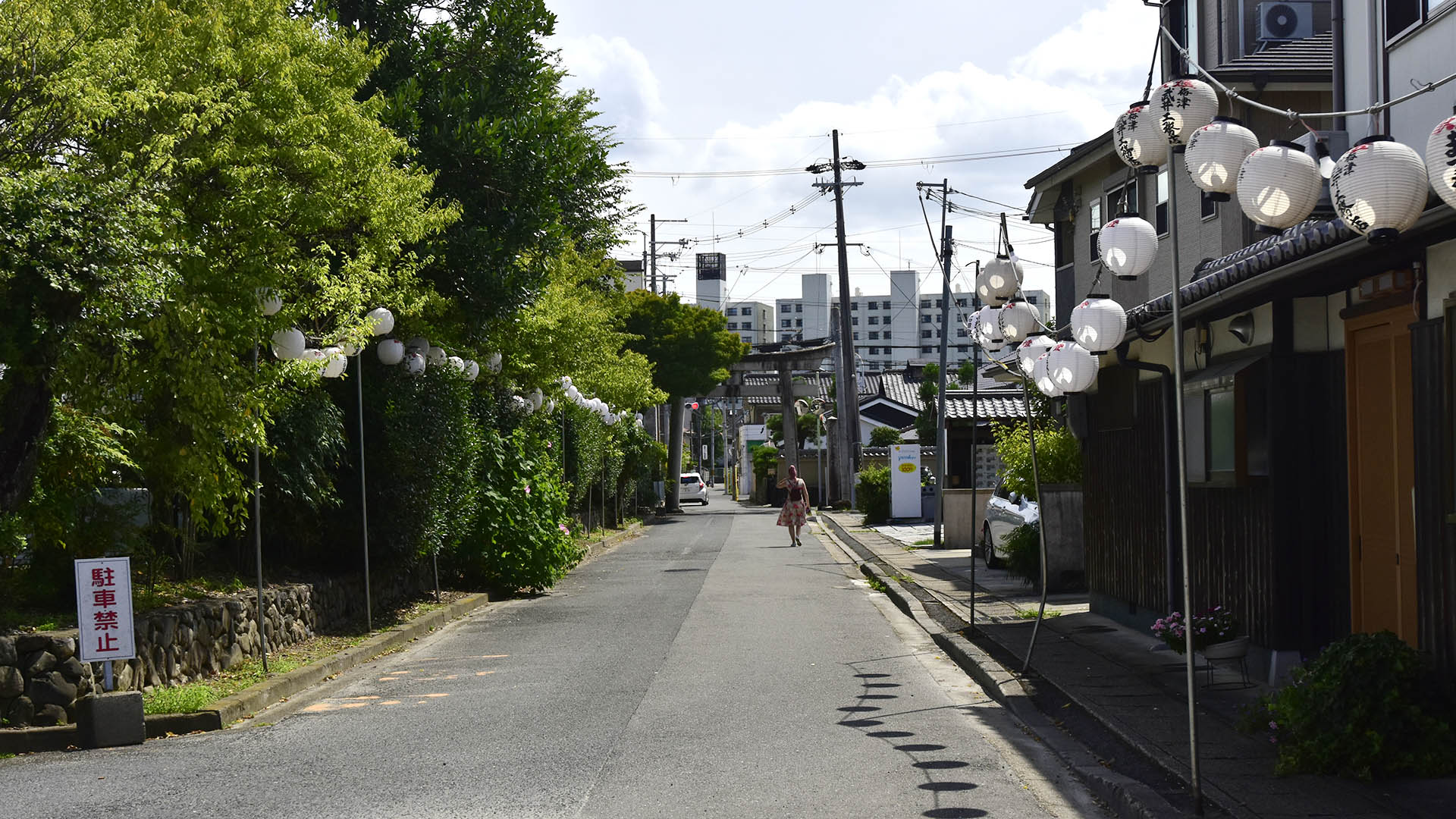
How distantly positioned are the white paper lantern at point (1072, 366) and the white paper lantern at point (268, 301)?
6.26 metres

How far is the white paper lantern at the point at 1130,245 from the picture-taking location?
8.31 metres

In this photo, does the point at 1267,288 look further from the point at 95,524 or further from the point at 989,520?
the point at 989,520

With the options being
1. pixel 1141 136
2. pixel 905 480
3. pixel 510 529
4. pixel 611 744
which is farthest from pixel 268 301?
pixel 905 480

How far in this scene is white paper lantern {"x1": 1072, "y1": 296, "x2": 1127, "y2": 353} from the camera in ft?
31.4

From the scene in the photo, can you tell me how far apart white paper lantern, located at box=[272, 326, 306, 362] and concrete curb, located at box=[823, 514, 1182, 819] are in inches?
257

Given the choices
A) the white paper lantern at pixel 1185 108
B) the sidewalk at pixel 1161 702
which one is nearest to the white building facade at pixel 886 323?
the sidewalk at pixel 1161 702

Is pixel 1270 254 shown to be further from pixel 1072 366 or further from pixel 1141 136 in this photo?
pixel 1072 366

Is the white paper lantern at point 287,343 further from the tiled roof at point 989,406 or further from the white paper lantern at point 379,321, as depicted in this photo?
the tiled roof at point 989,406

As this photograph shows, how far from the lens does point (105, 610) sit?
344 inches

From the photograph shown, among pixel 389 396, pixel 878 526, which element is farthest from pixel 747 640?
pixel 878 526

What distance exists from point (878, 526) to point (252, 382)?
2890cm

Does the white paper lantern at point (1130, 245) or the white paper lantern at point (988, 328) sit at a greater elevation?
the white paper lantern at point (1130, 245)

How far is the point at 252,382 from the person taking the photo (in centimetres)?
996

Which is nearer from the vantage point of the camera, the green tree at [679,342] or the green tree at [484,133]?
the green tree at [484,133]
